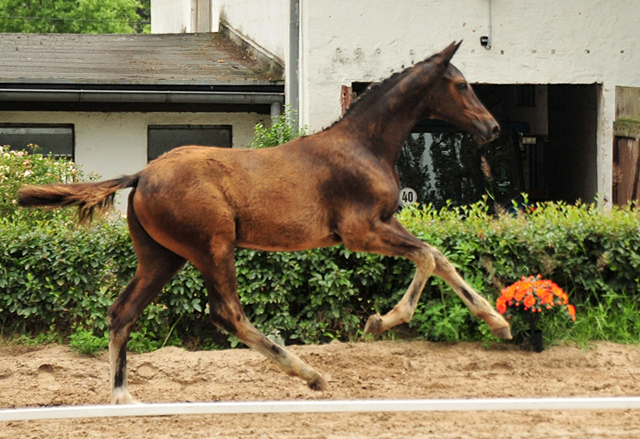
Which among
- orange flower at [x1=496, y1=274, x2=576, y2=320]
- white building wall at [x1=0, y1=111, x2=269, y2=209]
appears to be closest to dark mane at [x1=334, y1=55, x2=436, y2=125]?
orange flower at [x1=496, y1=274, x2=576, y2=320]

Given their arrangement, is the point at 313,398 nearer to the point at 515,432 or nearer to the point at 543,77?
the point at 515,432

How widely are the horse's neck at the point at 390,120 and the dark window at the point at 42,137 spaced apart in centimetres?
923

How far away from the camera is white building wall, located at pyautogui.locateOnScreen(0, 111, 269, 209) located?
13.7m

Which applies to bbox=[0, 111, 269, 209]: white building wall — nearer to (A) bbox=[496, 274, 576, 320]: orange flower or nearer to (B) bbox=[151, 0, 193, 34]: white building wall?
(B) bbox=[151, 0, 193, 34]: white building wall

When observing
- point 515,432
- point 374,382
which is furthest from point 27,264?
point 515,432

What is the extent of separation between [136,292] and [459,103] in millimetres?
2415

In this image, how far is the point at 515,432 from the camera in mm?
5234

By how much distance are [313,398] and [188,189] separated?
204 centimetres

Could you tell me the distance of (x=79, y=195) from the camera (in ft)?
17.5

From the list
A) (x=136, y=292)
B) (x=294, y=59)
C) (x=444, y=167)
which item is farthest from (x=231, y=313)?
(x=294, y=59)

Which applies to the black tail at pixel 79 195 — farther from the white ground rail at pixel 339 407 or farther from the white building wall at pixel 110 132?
the white building wall at pixel 110 132

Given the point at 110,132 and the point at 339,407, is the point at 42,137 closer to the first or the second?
the point at 110,132

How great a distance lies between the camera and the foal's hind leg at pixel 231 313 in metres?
5.27

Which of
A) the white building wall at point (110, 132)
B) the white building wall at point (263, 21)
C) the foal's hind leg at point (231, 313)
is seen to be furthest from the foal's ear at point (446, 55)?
the white building wall at point (110, 132)
